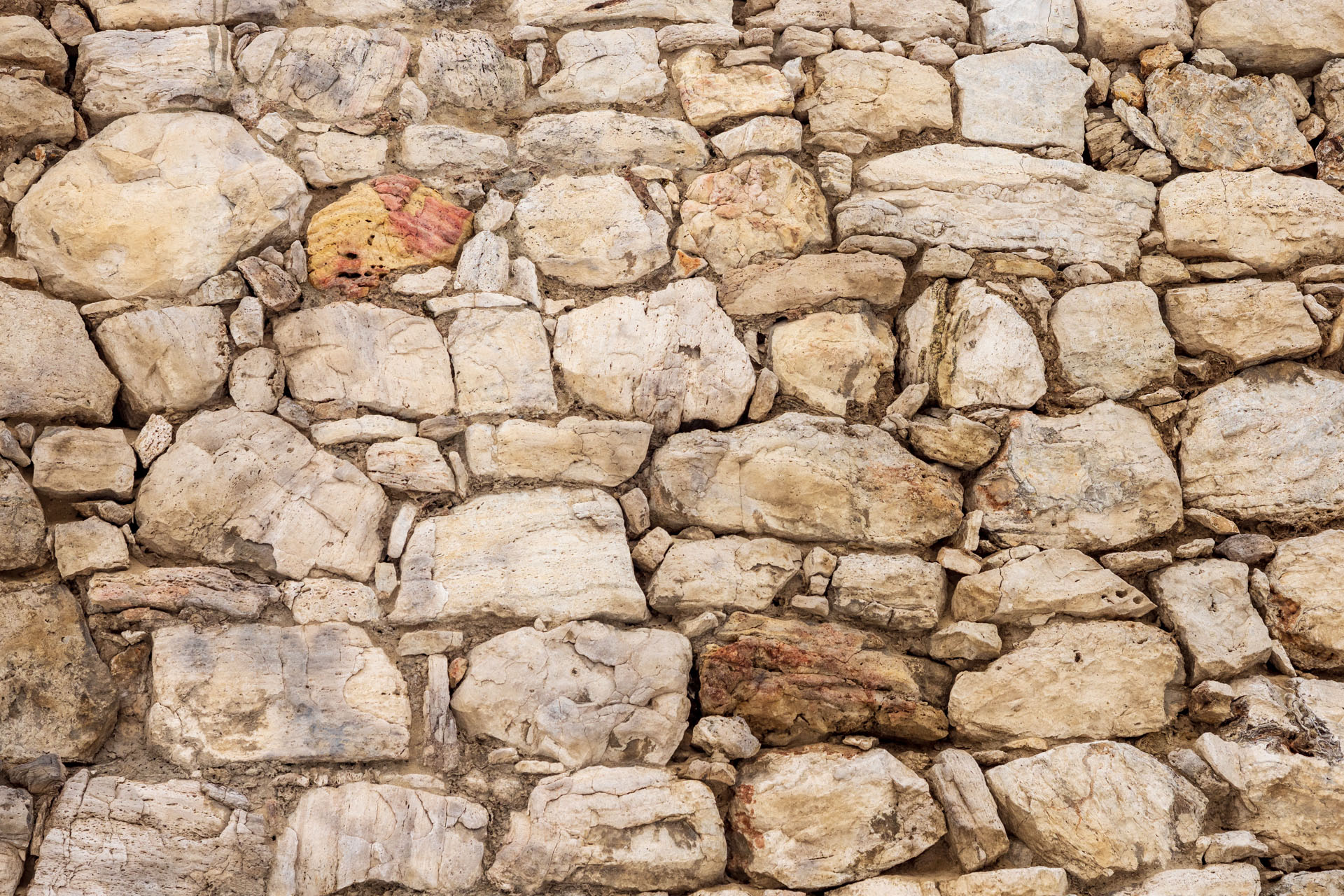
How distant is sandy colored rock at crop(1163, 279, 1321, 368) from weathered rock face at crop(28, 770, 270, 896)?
8.63 feet

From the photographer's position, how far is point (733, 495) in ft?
8.52

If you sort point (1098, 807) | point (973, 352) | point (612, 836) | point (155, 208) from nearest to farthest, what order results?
point (612, 836) → point (1098, 807) → point (155, 208) → point (973, 352)

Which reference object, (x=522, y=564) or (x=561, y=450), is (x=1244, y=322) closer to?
(x=561, y=450)

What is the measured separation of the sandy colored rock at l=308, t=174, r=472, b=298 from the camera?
2592 mm

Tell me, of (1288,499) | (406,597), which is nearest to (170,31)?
(406,597)

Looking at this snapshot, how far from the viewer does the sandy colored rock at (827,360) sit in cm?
269

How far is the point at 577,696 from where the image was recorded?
2.40 metres

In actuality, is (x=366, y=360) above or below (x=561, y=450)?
above

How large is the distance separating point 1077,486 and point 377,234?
6.21 ft

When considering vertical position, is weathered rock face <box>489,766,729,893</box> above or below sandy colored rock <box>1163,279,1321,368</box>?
below

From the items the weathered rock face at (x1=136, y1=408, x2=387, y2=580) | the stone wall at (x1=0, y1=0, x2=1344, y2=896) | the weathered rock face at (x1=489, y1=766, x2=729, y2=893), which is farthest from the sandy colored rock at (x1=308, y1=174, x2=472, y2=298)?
the weathered rock face at (x1=489, y1=766, x2=729, y2=893)

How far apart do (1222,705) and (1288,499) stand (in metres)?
0.57

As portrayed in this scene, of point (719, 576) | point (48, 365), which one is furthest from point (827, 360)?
point (48, 365)

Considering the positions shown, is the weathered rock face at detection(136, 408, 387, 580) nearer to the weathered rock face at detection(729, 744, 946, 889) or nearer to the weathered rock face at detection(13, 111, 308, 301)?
the weathered rock face at detection(13, 111, 308, 301)
